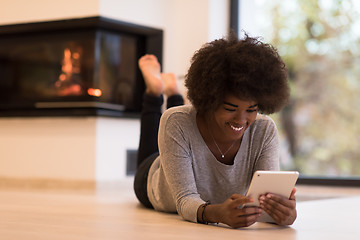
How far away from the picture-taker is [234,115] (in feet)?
5.39

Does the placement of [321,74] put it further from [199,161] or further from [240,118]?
[240,118]

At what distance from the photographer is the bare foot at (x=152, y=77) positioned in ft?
8.64

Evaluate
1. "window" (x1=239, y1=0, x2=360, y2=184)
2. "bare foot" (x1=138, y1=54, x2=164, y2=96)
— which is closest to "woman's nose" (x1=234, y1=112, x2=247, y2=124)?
"bare foot" (x1=138, y1=54, x2=164, y2=96)

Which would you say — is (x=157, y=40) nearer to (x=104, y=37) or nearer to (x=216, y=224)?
(x=104, y=37)

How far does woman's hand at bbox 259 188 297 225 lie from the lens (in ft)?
5.30

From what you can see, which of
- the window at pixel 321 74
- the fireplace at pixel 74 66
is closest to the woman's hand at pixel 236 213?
the fireplace at pixel 74 66

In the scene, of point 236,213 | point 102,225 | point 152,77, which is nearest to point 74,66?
point 152,77

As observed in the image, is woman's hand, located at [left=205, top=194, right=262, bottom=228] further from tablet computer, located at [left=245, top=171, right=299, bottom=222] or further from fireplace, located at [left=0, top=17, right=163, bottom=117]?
fireplace, located at [left=0, top=17, right=163, bottom=117]

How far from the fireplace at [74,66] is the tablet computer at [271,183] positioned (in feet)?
7.54

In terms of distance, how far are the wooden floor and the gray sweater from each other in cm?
13

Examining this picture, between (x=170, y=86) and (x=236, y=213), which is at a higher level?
(x=170, y=86)

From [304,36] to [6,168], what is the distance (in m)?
4.55

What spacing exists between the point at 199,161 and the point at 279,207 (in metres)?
0.34

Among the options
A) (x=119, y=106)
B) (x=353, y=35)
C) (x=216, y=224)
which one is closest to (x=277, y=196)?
(x=216, y=224)
